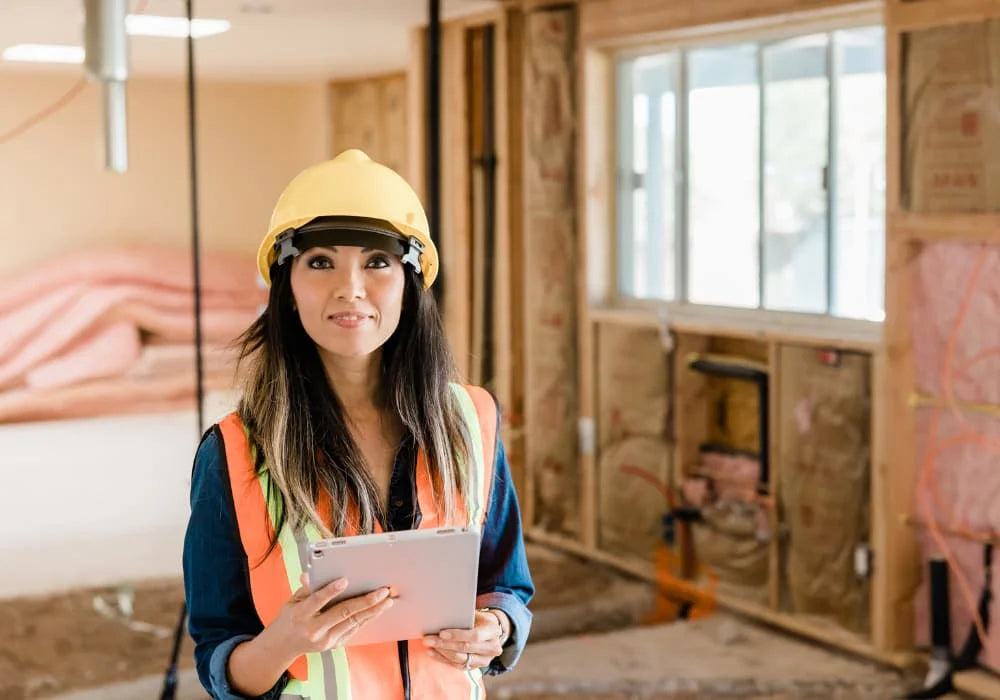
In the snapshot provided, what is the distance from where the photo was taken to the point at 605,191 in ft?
15.4

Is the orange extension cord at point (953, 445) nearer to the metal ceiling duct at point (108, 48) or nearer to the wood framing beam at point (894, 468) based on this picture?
the wood framing beam at point (894, 468)

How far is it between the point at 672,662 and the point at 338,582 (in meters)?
2.58

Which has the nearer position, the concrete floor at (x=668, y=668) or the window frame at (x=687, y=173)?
the concrete floor at (x=668, y=668)

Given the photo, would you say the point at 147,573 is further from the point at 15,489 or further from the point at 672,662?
the point at 672,662

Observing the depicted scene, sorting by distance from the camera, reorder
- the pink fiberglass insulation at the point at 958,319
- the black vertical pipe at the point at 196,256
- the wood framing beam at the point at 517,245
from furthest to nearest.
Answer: the wood framing beam at the point at 517,245, the black vertical pipe at the point at 196,256, the pink fiberglass insulation at the point at 958,319

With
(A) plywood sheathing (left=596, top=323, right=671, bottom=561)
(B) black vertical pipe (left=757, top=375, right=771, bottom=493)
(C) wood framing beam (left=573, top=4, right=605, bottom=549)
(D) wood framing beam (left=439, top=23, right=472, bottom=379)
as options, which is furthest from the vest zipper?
(D) wood framing beam (left=439, top=23, right=472, bottom=379)

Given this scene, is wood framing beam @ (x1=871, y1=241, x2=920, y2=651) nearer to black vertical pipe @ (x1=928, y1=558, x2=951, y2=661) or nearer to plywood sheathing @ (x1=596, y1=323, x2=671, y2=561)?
black vertical pipe @ (x1=928, y1=558, x2=951, y2=661)

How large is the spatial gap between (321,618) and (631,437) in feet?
11.1

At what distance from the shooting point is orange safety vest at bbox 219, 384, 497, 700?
4.63ft

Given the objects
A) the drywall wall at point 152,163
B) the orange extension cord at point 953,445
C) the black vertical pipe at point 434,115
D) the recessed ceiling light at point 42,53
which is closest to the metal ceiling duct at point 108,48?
the drywall wall at point 152,163

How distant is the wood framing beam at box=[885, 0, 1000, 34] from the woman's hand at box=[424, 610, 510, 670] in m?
2.33

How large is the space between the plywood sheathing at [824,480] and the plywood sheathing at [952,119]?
0.58m

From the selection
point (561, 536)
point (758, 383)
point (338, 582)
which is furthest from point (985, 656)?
point (338, 582)

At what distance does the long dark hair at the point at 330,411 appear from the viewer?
1.42m
